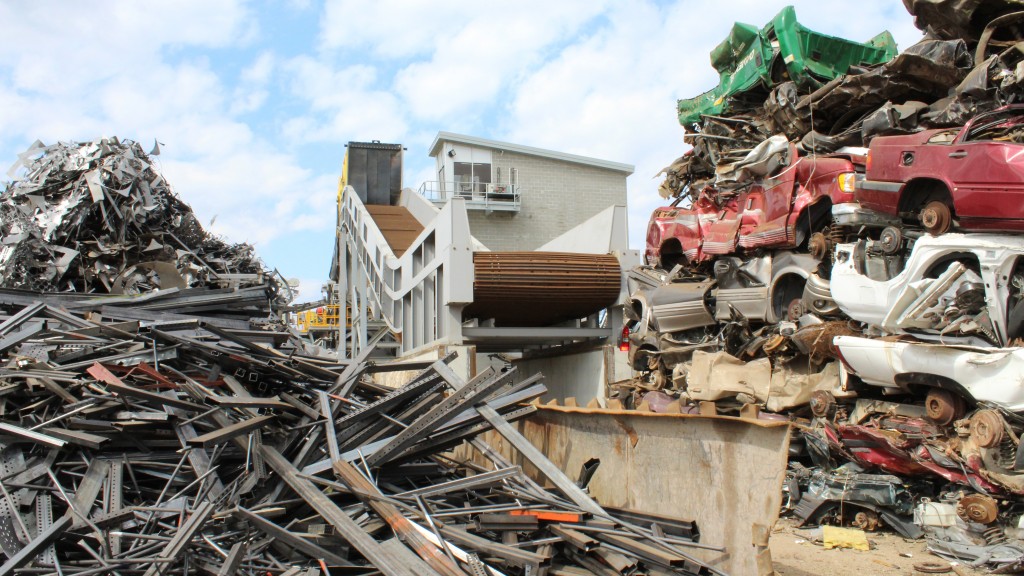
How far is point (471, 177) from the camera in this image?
31.7 meters

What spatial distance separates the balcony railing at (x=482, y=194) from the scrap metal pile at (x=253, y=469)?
24.0 metres

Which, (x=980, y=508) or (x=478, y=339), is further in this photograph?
(x=478, y=339)

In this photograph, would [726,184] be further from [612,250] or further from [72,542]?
[72,542]

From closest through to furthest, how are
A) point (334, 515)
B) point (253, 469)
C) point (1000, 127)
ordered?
point (334, 515) → point (253, 469) → point (1000, 127)

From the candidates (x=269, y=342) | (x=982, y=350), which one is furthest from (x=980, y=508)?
(x=269, y=342)

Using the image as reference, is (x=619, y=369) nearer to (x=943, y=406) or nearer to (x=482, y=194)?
(x=943, y=406)

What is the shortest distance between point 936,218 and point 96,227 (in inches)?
411

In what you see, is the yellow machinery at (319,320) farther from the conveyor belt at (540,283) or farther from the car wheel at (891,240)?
the car wheel at (891,240)

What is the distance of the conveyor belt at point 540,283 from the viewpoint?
11.7m

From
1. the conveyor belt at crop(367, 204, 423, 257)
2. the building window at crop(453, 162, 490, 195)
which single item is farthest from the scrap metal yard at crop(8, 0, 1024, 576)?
the building window at crop(453, 162, 490, 195)

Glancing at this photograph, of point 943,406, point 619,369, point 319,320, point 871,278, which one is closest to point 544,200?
Answer: point 319,320

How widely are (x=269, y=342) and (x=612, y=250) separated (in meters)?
6.63

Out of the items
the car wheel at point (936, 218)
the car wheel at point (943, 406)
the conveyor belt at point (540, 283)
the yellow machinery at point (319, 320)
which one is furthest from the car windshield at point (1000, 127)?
the yellow machinery at point (319, 320)

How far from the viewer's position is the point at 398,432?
A: 5.80 m
